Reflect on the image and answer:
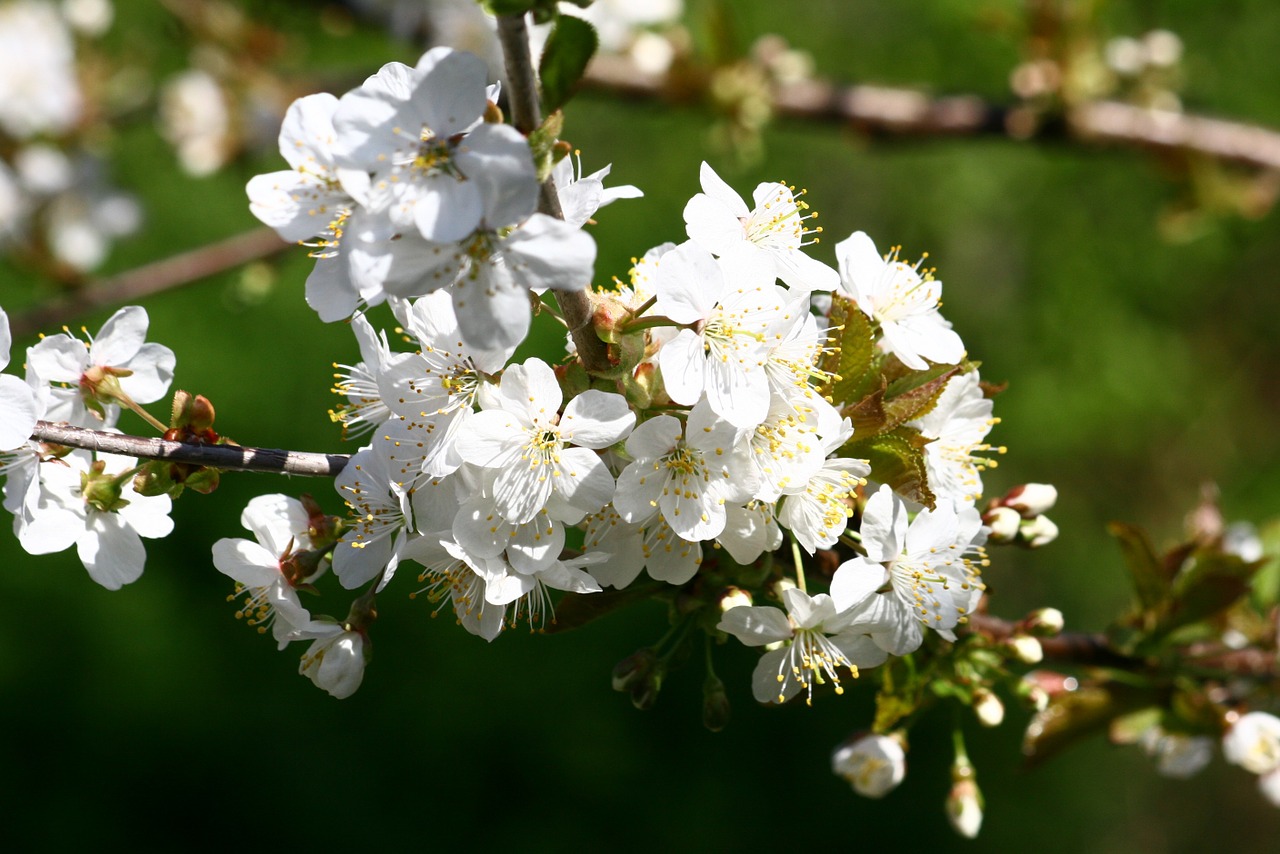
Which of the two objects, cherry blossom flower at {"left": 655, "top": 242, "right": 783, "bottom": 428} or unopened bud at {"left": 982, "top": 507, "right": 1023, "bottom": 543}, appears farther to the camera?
unopened bud at {"left": 982, "top": 507, "right": 1023, "bottom": 543}

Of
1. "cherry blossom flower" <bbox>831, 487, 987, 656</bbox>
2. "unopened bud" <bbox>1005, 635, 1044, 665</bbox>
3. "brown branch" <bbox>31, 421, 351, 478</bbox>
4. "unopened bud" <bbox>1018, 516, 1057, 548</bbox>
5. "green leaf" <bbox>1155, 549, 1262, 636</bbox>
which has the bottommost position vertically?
"green leaf" <bbox>1155, 549, 1262, 636</bbox>

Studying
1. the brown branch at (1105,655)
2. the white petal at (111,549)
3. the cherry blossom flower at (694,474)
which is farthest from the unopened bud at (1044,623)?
the white petal at (111,549)

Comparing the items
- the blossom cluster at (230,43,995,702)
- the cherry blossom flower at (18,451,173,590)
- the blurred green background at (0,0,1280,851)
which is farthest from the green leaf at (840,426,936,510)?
the blurred green background at (0,0,1280,851)

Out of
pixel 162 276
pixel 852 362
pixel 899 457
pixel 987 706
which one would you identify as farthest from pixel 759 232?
pixel 162 276

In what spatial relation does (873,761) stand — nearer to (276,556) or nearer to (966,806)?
(966,806)

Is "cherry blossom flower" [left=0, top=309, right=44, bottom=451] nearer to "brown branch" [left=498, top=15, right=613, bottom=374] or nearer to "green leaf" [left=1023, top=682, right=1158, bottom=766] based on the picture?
"brown branch" [left=498, top=15, right=613, bottom=374]

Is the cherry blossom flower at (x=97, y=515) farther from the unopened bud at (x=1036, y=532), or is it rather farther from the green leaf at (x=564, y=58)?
the unopened bud at (x=1036, y=532)
